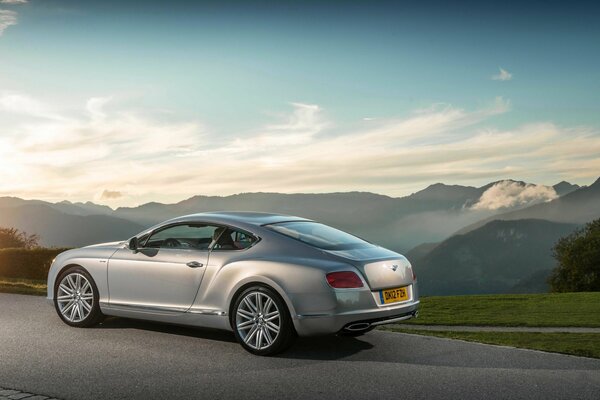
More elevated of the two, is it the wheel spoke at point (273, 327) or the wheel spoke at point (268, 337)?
the wheel spoke at point (273, 327)

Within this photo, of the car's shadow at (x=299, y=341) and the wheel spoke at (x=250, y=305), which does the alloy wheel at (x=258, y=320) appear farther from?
the car's shadow at (x=299, y=341)

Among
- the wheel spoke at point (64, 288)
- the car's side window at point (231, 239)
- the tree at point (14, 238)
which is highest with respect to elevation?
the tree at point (14, 238)

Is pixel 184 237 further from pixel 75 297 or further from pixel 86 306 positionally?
pixel 75 297

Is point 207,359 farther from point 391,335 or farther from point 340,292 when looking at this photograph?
point 391,335

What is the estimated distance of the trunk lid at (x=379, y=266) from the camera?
7.98 meters

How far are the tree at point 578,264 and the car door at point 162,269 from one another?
68554 millimetres

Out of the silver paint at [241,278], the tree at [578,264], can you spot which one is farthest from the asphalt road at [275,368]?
the tree at [578,264]

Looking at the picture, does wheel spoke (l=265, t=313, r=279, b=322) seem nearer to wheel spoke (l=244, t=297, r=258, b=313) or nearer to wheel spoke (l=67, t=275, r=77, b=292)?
wheel spoke (l=244, t=297, r=258, b=313)

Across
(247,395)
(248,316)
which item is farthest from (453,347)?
(247,395)

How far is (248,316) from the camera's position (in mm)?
8219

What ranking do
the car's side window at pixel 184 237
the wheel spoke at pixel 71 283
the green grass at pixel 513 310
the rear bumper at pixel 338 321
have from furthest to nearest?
the green grass at pixel 513 310 < the wheel spoke at pixel 71 283 < the car's side window at pixel 184 237 < the rear bumper at pixel 338 321

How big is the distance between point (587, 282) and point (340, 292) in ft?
229

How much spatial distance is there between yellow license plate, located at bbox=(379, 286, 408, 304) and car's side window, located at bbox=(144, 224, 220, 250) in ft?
7.16

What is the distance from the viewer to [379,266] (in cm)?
813
